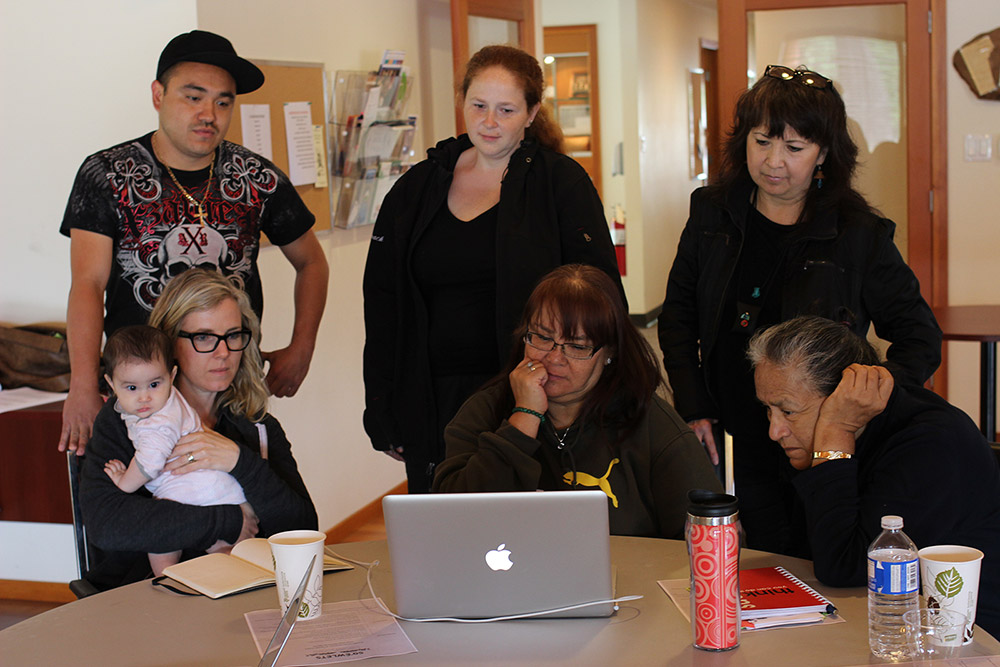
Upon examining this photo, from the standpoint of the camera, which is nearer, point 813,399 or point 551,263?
point 813,399

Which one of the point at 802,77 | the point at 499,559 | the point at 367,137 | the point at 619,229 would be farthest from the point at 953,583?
the point at 619,229

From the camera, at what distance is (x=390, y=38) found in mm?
4797

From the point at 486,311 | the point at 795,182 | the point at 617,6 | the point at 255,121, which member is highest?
the point at 617,6

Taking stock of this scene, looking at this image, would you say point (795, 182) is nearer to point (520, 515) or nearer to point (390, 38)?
point (520, 515)

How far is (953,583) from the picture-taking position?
1.38 m

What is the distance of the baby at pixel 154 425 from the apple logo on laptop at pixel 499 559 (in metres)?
0.92

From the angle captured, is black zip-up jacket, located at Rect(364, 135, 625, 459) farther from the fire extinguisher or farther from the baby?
the fire extinguisher

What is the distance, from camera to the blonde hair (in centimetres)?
235

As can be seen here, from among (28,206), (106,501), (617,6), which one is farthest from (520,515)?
(617,6)

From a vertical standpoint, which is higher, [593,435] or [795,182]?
[795,182]

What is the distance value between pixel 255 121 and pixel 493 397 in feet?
6.47

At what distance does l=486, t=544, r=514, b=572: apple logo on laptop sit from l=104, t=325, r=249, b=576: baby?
0.92m

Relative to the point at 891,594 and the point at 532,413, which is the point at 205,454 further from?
the point at 891,594

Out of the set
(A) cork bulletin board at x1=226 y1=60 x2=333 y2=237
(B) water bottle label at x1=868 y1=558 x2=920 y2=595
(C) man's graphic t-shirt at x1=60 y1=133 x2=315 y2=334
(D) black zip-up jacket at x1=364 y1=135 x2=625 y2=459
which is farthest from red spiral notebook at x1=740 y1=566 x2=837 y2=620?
(A) cork bulletin board at x1=226 y1=60 x2=333 y2=237
